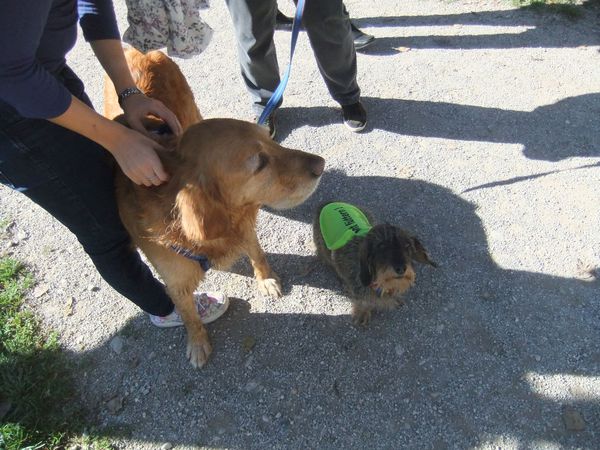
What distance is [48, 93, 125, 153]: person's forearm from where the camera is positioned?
1.68 meters

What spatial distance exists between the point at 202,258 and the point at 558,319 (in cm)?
244

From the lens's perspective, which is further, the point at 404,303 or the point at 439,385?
the point at 404,303

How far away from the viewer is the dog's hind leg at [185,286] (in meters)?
2.38

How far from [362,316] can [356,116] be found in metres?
2.14

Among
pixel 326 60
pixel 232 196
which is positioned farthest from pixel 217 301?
pixel 326 60

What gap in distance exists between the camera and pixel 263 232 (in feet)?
12.1

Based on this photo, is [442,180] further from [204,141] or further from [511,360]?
[204,141]

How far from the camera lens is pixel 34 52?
1.46 meters

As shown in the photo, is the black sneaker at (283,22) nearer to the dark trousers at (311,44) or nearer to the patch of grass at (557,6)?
the dark trousers at (311,44)

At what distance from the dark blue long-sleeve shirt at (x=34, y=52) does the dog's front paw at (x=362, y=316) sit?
2.21m

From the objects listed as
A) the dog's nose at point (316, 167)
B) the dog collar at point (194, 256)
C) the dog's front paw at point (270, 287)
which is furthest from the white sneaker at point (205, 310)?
the dog's nose at point (316, 167)

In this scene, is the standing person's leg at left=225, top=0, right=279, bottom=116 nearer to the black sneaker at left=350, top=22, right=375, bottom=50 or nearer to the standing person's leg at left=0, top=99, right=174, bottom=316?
the black sneaker at left=350, top=22, right=375, bottom=50

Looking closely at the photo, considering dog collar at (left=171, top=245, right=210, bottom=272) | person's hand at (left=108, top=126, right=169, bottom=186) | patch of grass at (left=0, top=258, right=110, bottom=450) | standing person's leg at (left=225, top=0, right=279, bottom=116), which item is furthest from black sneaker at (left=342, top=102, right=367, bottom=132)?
patch of grass at (left=0, top=258, right=110, bottom=450)

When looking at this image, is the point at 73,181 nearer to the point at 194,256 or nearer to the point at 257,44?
the point at 194,256
